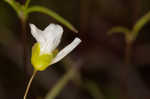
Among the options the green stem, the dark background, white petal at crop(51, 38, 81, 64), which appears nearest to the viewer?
white petal at crop(51, 38, 81, 64)

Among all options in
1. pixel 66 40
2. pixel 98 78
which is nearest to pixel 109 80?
pixel 98 78

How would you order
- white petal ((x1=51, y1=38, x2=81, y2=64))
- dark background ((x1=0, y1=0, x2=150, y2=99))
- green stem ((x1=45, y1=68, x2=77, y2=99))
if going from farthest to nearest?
dark background ((x1=0, y1=0, x2=150, y2=99)), green stem ((x1=45, y1=68, x2=77, y2=99)), white petal ((x1=51, y1=38, x2=81, y2=64))

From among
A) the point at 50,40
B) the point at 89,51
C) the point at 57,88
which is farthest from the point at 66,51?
the point at 89,51

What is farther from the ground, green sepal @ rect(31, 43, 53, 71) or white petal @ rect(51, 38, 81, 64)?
white petal @ rect(51, 38, 81, 64)

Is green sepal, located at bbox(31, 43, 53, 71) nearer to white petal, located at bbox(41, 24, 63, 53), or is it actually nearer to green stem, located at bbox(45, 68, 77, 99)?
white petal, located at bbox(41, 24, 63, 53)

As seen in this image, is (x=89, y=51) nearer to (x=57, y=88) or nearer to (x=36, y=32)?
(x=57, y=88)

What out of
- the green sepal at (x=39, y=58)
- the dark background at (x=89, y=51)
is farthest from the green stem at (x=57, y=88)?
the green sepal at (x=39, y=58)

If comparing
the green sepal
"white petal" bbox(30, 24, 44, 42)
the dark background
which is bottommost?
the green sepal

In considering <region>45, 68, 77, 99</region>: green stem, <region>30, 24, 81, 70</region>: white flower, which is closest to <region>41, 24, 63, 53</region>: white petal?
<region>30, 24, 81, 70</region>: white flower
